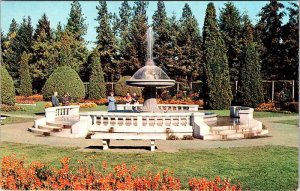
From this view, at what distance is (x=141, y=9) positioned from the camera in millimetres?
54344

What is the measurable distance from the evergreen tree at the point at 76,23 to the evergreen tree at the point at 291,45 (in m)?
27.9

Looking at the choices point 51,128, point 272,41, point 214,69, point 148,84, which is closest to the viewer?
point 51,128

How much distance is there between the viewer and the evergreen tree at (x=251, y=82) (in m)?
30.5

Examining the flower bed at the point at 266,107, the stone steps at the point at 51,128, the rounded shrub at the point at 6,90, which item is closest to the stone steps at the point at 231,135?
the stone steps at the point at 51,128

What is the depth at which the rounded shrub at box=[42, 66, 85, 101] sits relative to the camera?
36469mm

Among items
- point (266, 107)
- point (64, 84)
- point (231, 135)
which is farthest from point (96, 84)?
point (231, 135)

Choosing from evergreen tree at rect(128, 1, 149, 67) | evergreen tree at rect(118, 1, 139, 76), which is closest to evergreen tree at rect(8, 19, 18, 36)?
evergreen tree at rect(118, 1, 139, 76)

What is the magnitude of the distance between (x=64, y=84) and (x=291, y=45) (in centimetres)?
2229

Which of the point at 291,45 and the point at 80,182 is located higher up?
the point at 291,45

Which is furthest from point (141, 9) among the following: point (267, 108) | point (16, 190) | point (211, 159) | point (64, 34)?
point (16, 190)

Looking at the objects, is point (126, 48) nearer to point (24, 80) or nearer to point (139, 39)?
point (139, 39)

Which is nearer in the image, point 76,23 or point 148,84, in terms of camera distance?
point 148,84

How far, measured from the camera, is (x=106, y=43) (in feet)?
173

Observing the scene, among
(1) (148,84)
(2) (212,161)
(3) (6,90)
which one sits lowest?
(2) (212,161)
